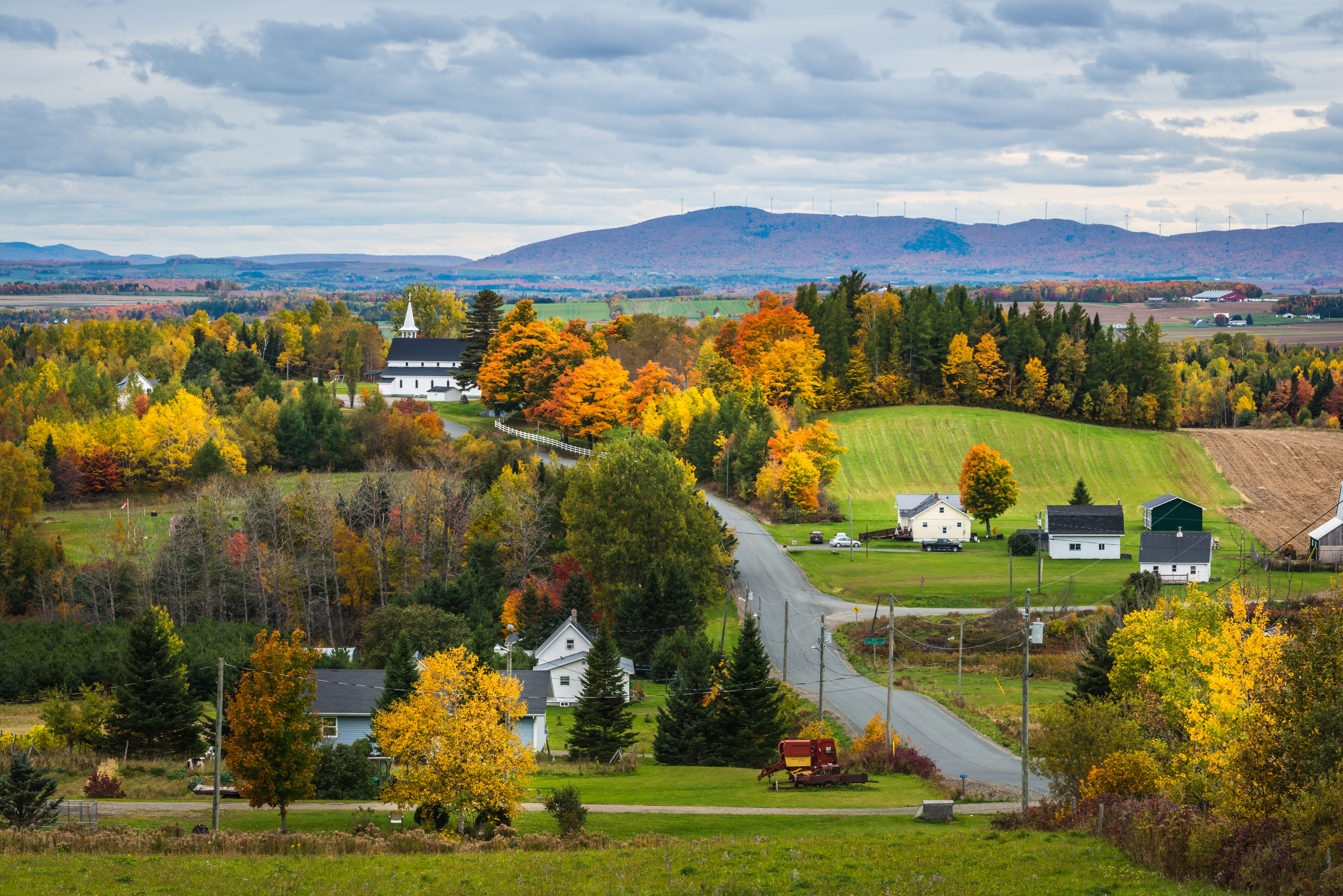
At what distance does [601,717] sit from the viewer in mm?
43625

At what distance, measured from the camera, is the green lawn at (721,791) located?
3369 centimetres

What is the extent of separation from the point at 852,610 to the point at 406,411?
5336cm

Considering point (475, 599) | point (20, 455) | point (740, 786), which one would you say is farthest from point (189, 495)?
point (740, 786)

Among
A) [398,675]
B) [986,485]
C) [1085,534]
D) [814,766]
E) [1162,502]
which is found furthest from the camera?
[986,485]

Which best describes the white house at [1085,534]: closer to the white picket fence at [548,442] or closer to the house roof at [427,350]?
the white picket fence at [548,442]

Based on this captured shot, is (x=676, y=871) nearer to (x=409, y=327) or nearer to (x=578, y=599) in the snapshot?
(x=578, y=599)

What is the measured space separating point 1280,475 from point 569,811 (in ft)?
287

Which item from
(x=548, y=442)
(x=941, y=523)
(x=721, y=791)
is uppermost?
(x=548, y=442)

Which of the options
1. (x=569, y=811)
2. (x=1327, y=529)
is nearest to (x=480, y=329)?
(x=1327, y=529)

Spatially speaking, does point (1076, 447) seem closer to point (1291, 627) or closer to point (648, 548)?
point (648, 548)

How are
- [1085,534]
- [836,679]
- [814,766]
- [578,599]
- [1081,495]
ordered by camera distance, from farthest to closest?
1. [1081,495]
2. [1085,534]
3. [578,599]
4. [836,679]
5. [814,766]

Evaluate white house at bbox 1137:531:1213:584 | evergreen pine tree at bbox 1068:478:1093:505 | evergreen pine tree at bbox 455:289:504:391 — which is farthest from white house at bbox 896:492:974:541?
evergreen pine tree at bbox 455:289:504:391

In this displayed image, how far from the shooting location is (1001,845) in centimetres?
2395

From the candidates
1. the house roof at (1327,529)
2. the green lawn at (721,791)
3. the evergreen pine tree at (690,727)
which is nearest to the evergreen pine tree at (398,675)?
the green lawn at (721,791)
